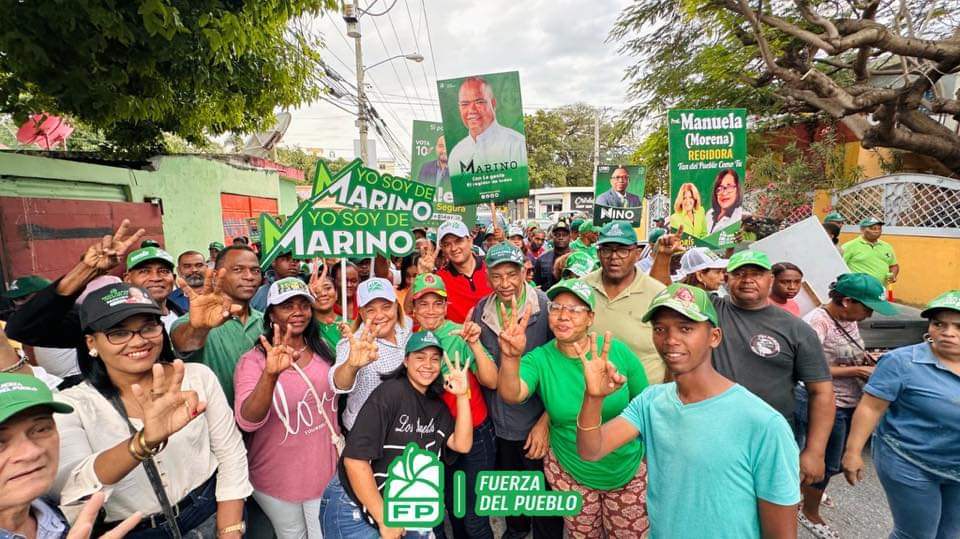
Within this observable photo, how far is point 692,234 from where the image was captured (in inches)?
172

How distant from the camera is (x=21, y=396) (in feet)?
3.82

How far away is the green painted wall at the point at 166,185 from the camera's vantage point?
577 cm

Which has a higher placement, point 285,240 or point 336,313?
point 285,240

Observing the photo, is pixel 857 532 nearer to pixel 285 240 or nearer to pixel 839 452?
pixel 839 452

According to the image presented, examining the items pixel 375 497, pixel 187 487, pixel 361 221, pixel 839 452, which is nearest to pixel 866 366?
pixel 839 452

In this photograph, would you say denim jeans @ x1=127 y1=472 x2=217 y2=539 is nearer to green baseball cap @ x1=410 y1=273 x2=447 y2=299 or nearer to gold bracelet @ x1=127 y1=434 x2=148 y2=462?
gold bracelet @ x1=127 y1=434 x2=148 y2=462

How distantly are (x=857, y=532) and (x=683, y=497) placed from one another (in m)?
2.58

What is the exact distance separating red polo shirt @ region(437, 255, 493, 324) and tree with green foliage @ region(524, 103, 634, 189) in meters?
31.4

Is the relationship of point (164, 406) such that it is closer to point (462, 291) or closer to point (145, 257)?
point (145, 257)

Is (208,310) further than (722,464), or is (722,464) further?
(208,310)

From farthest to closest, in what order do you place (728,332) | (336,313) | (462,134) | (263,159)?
1. (263,159)
2. (462,134)
3. (336,313)
4. (728,332)

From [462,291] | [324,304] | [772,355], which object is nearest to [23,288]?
[324,304]

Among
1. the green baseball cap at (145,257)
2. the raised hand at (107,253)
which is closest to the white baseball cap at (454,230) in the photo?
the green baseball cap at (145,257)

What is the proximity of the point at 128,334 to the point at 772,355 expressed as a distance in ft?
10.4
